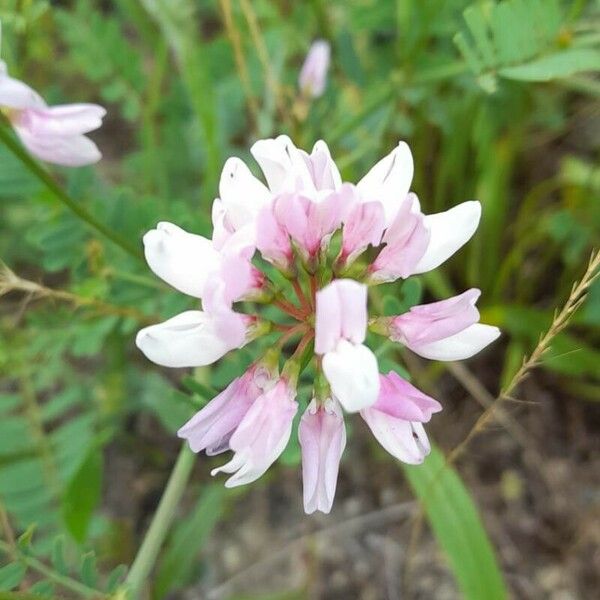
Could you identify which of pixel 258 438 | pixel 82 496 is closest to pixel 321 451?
pixel 258 438

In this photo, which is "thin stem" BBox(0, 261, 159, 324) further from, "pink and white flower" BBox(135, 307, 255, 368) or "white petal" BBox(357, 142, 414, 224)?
"white petal" BBox(357, 142, 414, 224)

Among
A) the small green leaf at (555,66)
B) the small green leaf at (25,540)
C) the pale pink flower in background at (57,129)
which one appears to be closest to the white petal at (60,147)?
the pale pink flower in background at (57,129)

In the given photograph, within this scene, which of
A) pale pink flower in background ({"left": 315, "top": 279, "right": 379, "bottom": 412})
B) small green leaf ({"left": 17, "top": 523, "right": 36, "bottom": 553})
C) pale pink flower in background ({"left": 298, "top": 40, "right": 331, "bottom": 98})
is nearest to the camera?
pale pink flower in background ({"left": 315, "top": 279, "right": 379, "bottom": 412})

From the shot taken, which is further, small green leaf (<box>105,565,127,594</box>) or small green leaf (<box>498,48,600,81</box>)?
small green leaf (<box>498,48,600,81</box>)

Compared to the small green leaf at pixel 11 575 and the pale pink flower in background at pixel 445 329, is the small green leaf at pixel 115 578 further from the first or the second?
the pale pink flower in background at pixel 445 329

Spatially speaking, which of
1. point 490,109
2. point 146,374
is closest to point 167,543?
point 146,374

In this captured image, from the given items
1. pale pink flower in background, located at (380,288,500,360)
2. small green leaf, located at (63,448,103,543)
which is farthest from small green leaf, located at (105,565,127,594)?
pale pink flower in background, located at (380,288,500,360)

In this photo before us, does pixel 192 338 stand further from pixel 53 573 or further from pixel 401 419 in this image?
pixel 53 573
